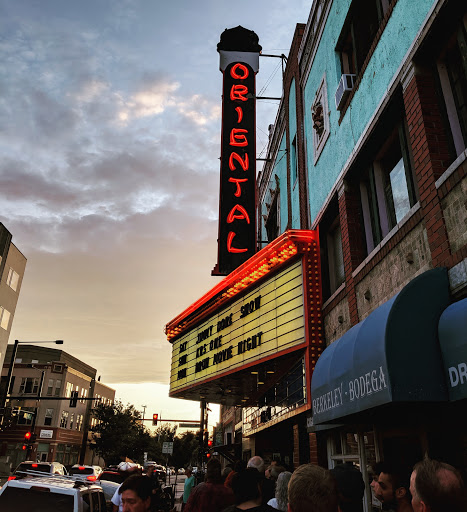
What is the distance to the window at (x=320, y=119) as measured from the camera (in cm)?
1190

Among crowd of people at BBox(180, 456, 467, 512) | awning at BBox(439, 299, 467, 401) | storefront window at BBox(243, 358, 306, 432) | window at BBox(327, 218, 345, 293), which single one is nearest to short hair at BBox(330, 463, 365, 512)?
crowd of people at BBox(180, 456, 467, 512)

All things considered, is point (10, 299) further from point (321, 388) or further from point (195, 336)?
point (321, 388)

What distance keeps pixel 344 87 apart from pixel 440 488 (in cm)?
929

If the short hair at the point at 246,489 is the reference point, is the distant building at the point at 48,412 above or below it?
above

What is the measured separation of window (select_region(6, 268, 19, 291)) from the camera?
42344 millimetres

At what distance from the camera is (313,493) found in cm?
272

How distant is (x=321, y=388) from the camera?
7977 mm

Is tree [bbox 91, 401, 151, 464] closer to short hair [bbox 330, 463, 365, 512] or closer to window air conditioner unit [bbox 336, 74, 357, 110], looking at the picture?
window air conditioner unit [bbox 336, 74, 357, 110]

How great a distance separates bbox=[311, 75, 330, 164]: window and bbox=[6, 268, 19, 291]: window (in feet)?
124

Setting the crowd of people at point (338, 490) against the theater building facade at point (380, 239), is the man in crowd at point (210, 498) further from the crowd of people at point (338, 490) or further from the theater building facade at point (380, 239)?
the theater building facade at point (380, 239)

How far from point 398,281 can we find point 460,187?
2045mm

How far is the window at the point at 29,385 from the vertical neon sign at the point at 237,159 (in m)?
56.1

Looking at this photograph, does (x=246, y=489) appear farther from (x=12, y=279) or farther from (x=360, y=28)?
(x=12, y=279)

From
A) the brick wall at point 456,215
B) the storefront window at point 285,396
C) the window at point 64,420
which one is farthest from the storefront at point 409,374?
the window at point 64,420
